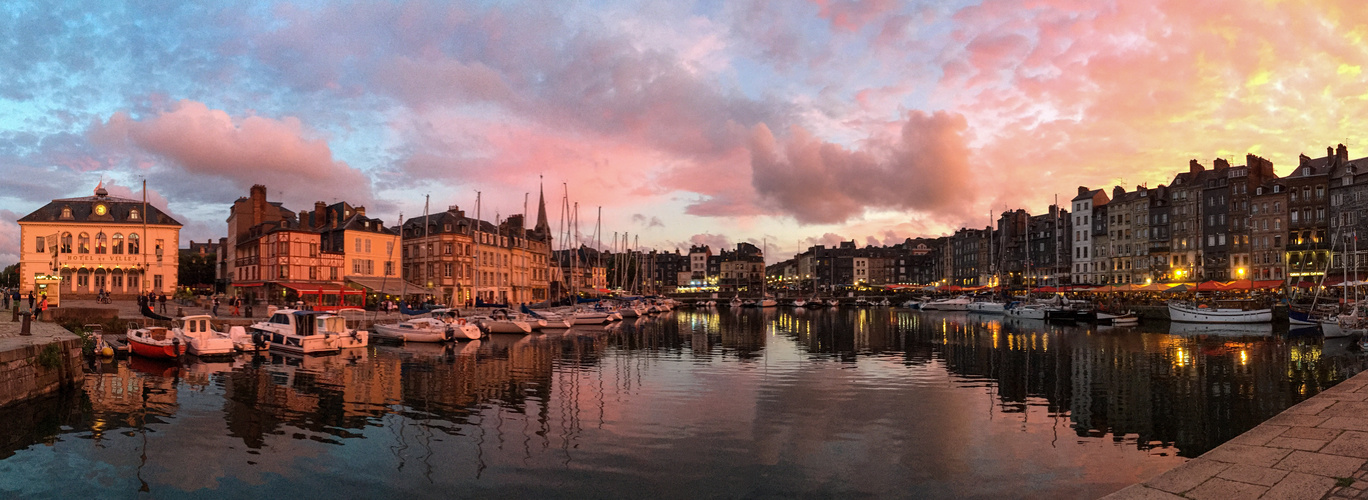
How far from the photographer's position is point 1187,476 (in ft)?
35.1

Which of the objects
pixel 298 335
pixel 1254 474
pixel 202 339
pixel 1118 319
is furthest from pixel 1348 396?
pixel 1118 319

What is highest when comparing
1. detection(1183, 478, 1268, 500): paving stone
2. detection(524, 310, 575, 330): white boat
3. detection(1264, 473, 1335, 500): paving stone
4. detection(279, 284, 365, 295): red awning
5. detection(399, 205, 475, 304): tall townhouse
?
detection(399, 205, 475, 304): tall townhouse

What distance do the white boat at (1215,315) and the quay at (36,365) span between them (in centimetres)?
7991

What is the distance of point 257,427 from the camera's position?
18922 millimetres

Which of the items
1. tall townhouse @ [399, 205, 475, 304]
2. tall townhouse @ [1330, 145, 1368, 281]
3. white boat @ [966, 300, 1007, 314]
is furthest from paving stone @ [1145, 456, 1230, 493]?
tall townhouse @ [1330, 145, 1368, 281]

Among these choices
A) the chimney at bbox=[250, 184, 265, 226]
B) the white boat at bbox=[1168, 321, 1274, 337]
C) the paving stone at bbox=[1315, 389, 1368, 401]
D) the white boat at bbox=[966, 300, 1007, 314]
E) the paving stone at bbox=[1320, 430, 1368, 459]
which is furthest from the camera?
the white boat at bbox=[966, 300, 1007, 314]

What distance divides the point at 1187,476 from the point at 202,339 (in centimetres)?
3932

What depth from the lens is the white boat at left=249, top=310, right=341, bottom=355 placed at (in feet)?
123

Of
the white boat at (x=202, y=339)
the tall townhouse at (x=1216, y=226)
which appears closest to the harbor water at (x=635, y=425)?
the white boat at (x=202, y=339)

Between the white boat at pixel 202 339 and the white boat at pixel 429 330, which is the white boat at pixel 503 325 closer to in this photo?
the white boat at pixel 429 330

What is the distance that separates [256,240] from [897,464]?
7087 cm

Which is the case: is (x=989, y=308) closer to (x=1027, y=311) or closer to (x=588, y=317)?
(x=1027, y=311)

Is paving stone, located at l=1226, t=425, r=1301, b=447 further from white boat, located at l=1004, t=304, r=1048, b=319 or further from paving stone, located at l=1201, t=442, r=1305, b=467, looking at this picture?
white boat, located at l=1004, t=304, r=1048, b=319

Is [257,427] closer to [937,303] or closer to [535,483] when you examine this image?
[535,483]
